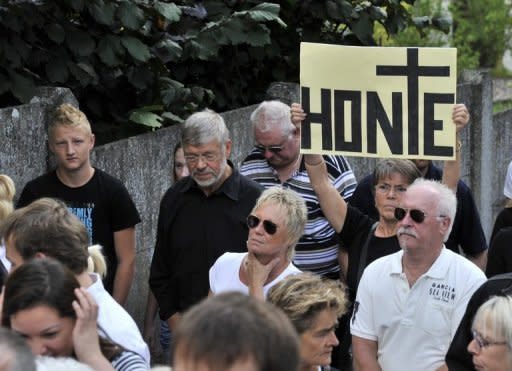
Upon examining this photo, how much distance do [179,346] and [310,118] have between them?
4443mm

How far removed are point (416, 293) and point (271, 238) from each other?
0.71 metres

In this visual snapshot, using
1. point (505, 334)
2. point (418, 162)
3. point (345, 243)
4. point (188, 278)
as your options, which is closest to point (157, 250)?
point (188, 278)

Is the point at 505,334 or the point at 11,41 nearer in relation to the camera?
the point at 505,334

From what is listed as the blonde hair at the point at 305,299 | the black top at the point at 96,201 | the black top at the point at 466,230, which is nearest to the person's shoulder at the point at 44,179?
the black top at the point at 96,201

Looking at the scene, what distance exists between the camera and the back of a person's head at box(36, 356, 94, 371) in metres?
3.94

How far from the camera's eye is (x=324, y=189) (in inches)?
284

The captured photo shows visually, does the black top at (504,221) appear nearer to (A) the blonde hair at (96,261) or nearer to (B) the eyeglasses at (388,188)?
(B) the eyeglasses at (388,188)

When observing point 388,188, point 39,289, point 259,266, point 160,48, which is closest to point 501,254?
point 388,188

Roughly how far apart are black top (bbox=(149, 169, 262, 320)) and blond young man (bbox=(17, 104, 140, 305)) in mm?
330

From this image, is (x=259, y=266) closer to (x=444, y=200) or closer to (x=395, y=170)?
(x=444, y=200)

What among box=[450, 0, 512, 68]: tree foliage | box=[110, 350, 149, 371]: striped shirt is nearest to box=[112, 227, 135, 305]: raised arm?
box=[110, 350, 149, 371]: striped shirt

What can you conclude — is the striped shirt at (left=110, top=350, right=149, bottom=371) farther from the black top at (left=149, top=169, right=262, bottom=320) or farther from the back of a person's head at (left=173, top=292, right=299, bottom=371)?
the black top at (left=149, top=169, right=262, bottom=320)

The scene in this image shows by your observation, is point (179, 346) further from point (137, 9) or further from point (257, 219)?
point (137, 9)

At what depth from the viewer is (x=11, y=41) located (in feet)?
28.0
